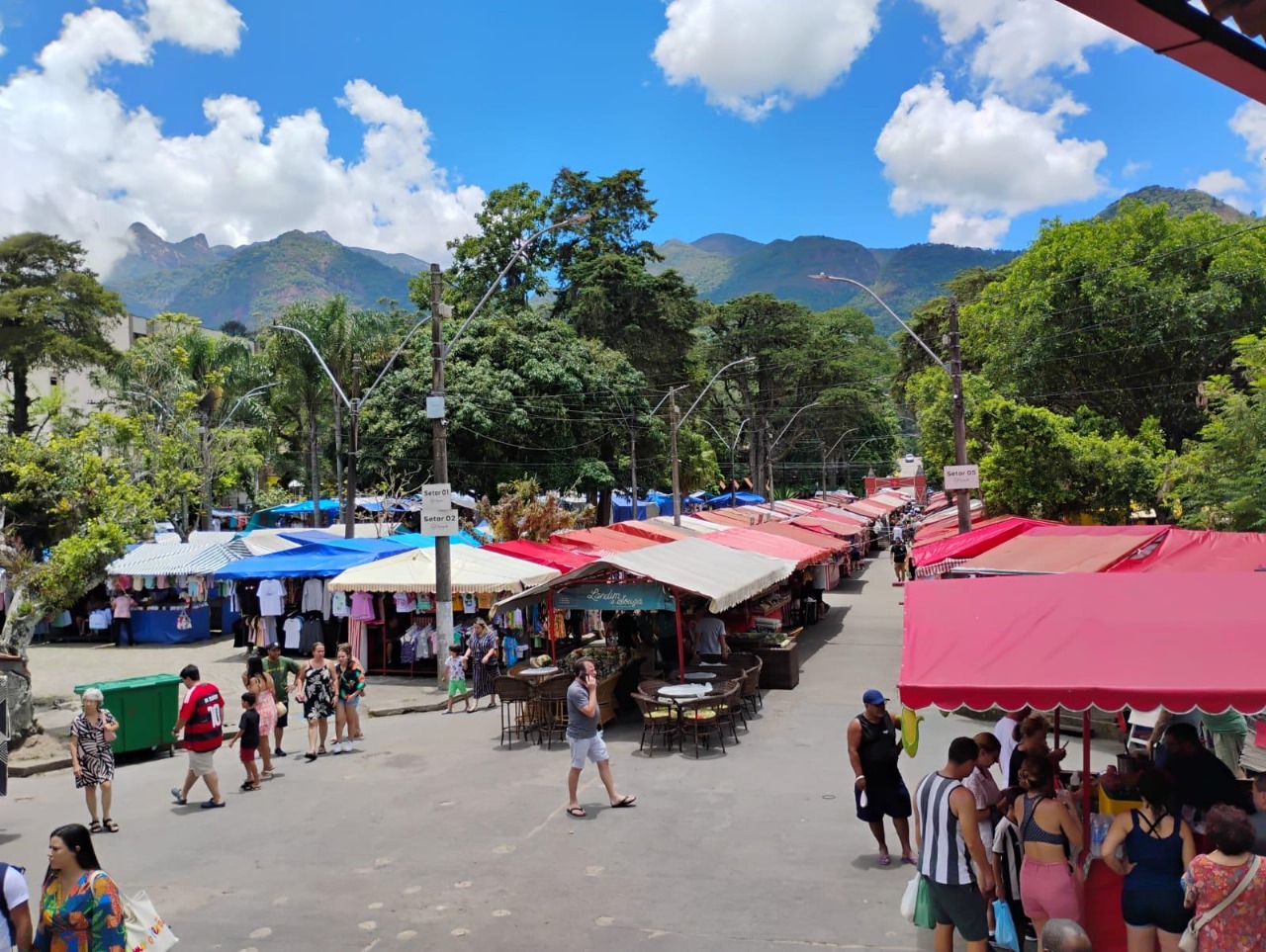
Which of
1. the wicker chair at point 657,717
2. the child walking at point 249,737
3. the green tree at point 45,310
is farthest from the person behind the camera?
the green tree at point 45,310

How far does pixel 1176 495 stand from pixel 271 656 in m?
20.6

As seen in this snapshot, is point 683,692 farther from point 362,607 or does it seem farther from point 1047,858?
point 362,607

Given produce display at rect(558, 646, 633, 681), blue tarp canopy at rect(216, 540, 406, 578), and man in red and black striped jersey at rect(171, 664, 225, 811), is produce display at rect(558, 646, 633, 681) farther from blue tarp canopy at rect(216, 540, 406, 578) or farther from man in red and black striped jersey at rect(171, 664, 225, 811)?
blue tarp canopy at rect(216, 540, 406, 578)

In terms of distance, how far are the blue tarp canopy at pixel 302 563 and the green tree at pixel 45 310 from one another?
3128 cm

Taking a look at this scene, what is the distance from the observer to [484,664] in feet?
54.0

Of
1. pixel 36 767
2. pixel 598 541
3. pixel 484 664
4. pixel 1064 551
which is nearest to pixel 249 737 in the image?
pixel 36 767

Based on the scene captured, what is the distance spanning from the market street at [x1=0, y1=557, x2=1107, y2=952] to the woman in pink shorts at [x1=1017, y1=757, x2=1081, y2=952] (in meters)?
1.00

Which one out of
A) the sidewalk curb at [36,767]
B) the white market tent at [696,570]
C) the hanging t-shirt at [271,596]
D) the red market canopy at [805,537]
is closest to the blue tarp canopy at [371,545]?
the hanging t-shirt at [271,596]

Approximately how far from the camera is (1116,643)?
6.06 metres

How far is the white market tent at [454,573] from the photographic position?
1814 centimetres

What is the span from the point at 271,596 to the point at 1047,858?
1828 cm

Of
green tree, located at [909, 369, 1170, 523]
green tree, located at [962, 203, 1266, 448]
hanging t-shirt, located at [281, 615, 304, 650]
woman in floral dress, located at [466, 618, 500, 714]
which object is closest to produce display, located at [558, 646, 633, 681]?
woman in floral dress, located at [466, 618, 500, 714]

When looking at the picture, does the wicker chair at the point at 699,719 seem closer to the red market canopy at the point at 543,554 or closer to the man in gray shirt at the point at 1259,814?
the man in gray shirt at the point at 1259,814

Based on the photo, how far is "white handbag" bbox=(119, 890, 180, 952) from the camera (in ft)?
17.0
